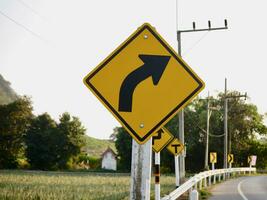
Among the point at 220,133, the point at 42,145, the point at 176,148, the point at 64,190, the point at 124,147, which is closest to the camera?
the point at 176,148

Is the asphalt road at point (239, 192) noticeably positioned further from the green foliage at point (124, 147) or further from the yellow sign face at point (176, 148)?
the green foliage at point (124, 147)

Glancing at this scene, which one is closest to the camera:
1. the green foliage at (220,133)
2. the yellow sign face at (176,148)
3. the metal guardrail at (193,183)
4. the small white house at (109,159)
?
the metal guardrail at (193,183)

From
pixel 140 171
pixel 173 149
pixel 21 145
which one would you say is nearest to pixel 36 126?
pixel 21 145

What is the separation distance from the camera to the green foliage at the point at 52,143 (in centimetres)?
6975

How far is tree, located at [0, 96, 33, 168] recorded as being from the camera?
69.8m

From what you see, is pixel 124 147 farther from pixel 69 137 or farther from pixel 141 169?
pixel 141 169

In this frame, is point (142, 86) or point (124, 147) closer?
point (142, 86)

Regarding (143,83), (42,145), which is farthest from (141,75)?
(42,145)

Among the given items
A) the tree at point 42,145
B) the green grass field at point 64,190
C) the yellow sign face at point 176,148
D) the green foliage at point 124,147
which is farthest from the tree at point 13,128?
the yellow sign face at point 176,148

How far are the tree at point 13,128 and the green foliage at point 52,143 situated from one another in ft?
8.03

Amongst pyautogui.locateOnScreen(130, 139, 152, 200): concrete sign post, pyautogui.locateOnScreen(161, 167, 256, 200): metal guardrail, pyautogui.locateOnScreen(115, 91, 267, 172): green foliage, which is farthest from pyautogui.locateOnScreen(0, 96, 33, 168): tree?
pyautogui.locateOnScreen(130, 139, 152, 200): concrete sign post

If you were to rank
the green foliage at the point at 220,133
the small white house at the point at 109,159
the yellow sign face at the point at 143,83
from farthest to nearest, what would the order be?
the small white house at the point at 109,159 → the green foliage at the point at 220,133 → the yellow sign face at the point at 143,83

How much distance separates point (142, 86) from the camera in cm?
385

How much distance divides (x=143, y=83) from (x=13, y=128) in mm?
73729
